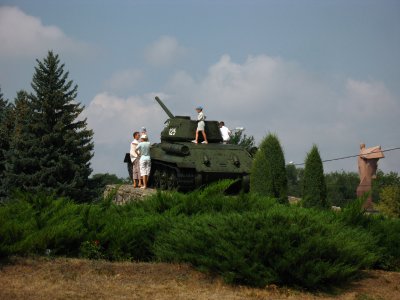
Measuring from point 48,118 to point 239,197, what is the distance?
76.1 ft

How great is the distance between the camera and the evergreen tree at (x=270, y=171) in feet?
46.5

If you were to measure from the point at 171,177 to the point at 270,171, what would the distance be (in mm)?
5157

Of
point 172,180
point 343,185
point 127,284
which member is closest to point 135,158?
point 172,180

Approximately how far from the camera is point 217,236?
7.48m

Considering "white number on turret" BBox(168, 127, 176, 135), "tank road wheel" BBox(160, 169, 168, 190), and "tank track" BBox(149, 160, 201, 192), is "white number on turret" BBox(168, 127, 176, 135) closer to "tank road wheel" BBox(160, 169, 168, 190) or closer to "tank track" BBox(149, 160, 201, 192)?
"tank track" BBox(149, 160, 201, 192)

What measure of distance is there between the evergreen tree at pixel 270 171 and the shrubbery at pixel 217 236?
4.07 meters

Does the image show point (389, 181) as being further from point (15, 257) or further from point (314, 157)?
point (15, 257)

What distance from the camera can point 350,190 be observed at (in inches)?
2985

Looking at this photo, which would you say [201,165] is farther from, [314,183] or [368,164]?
[368,164]

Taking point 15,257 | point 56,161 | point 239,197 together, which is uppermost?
point 56,161

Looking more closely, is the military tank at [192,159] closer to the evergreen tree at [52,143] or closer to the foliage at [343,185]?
the evergreen tree at [52,143]

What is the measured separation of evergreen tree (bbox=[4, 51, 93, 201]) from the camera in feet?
97.5

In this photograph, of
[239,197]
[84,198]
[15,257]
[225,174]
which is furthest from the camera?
[84,198]

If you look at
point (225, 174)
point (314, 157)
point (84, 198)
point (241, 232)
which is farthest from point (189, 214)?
point (84, 198)
